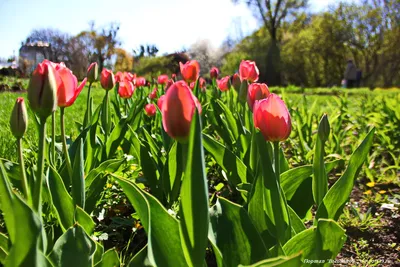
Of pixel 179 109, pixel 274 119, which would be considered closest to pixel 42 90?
pixel 179 109

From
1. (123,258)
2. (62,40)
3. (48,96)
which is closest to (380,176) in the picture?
(123,258)

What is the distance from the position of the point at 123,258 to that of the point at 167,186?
31 centimetres

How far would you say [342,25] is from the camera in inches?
941

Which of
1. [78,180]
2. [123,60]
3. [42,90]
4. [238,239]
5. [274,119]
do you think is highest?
[123,60]

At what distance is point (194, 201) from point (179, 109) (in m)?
0.15

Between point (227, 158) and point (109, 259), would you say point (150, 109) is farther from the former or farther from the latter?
point (109, 259)

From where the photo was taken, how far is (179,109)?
0.65 meters

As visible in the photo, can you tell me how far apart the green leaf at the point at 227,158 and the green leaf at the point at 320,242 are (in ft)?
1.61

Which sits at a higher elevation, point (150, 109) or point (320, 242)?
point (150, 109)

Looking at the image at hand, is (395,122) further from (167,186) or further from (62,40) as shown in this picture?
(62,40)

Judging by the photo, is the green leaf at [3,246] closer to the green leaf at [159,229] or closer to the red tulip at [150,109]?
the green leaf at [159,229]

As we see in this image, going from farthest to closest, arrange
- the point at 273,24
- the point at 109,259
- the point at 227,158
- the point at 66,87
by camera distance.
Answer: the point at 273,24
the point at 227,158
the point at 66,87
the point at 109,259

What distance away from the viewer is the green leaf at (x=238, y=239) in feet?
2.70

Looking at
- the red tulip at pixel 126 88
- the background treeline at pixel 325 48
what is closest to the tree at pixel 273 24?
the background treeline at pixel 325 48
